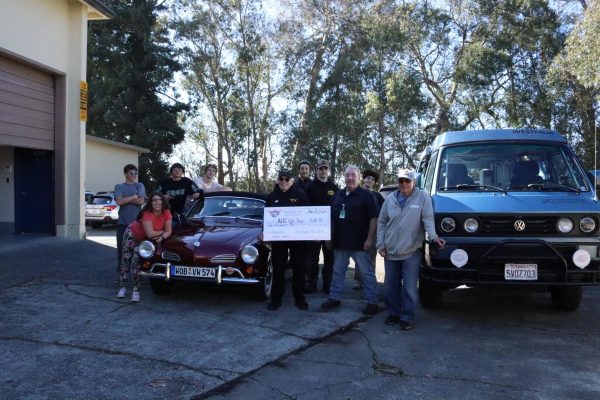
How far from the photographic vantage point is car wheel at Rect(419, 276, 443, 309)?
6.78 metres

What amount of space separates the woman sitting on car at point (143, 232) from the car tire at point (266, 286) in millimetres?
1425

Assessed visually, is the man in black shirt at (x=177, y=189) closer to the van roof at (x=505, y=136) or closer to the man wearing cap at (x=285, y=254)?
the man wearing cap at (x=285, y=254)

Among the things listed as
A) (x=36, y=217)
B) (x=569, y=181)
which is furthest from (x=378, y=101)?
(x=569, y=181)

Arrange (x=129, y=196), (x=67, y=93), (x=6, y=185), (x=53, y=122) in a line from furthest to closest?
(x=6, y=185) → (x=67, y=93) → (x=53, y=122) → (x=129, y=196)

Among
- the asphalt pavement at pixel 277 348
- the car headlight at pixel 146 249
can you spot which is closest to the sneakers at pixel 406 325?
the asphalt pavement at pixel 277 348

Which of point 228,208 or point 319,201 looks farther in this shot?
point 228,208

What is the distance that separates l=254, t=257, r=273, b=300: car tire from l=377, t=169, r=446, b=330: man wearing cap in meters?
1.62

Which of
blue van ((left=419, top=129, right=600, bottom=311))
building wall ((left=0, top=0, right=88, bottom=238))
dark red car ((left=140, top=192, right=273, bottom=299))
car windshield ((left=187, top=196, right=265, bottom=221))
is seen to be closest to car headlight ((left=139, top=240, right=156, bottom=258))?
dark red car ((left=140, top=192, right=273, bottom=299))

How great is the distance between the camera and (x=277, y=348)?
5457 mm

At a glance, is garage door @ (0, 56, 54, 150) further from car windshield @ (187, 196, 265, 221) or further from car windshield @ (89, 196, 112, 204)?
car windshield @ (89, 196, 112, 204)

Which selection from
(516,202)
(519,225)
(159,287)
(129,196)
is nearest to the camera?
(519,225)

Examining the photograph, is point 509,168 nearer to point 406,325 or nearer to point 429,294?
point 429,294

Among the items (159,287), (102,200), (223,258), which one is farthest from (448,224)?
(102,200)

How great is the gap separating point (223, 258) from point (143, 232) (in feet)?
4.30
